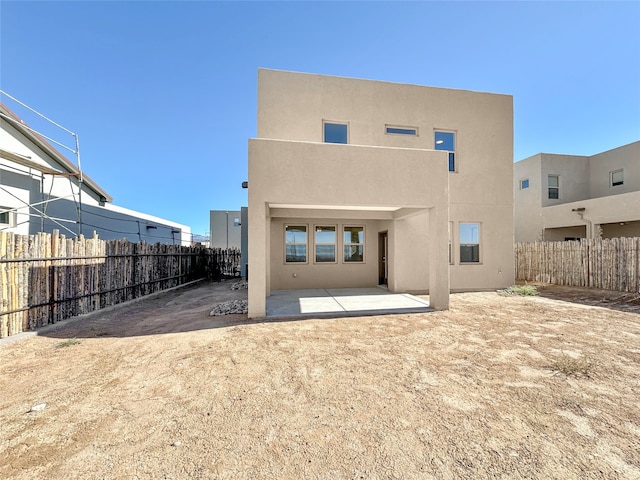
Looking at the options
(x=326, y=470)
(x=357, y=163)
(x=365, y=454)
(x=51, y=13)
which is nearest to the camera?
(x=326, y=470)

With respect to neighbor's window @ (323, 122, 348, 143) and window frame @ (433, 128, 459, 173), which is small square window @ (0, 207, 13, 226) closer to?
neighbor's window @ (323, 122, 348, 143)

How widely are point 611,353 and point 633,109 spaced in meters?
15.1

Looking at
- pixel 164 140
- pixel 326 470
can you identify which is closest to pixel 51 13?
pixel 164 140

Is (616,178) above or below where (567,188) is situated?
above

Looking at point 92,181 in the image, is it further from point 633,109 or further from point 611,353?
point 633,109

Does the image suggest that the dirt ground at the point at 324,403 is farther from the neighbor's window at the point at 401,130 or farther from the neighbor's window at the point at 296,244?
the neighbor's window at the point at 401,130

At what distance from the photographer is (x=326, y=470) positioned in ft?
6.63

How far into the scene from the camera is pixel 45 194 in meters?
9.71

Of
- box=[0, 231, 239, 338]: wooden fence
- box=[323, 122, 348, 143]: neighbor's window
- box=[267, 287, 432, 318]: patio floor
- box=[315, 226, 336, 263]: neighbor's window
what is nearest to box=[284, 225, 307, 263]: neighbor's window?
box=[315, 226, 336, 263]: neighbor's window

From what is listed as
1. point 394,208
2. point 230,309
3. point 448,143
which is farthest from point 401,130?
point 230,309

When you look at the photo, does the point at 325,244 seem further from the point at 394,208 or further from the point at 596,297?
the point at 596,297

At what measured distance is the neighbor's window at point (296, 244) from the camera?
10195mm

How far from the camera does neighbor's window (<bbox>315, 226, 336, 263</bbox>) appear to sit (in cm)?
1030

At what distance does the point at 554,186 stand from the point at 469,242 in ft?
37.6
